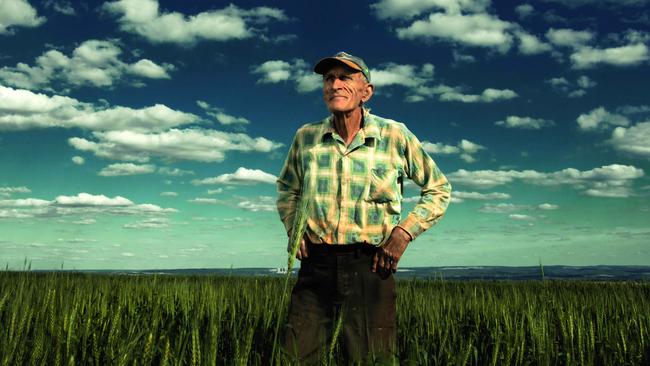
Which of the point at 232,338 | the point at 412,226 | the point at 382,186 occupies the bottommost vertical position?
Result: the point at 232,338

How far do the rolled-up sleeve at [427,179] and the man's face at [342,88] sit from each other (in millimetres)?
381

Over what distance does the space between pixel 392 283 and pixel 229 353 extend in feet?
3.53

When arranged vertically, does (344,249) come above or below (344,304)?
above

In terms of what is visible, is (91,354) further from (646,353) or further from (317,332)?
(646,353)

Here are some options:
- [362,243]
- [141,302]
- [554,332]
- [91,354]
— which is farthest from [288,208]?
[141,302]

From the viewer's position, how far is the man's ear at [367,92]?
3.25 metres

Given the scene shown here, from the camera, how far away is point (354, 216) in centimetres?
303

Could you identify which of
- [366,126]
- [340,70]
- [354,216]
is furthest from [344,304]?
[340,70]

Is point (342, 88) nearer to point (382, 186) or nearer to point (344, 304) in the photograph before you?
point (382, 186)

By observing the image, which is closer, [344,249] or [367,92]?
[344,249]

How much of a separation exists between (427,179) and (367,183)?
1.22ft

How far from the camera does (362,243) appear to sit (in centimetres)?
300

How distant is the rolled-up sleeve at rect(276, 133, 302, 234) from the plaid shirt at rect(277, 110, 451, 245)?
3.4 inches

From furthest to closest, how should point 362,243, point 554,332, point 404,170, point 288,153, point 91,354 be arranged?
point 554,332, point 288,153, point 404,170, point 362,243, point 91,354
